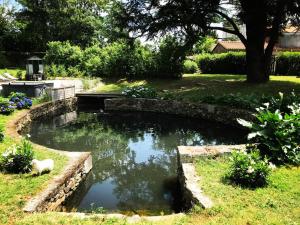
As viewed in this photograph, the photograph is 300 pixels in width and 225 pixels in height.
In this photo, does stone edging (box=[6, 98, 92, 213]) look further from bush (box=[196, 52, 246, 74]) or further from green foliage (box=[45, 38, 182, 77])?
bush (box=[196, 52, 246, 74])

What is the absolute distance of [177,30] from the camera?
20891 millimetres

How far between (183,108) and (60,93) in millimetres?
6718

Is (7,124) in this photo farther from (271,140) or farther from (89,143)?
(271,140)

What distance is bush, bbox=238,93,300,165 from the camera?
25.1ft

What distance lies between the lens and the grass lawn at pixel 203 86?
58.2 ft

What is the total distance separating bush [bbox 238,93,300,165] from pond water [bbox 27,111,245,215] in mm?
2237

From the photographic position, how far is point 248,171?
6371 millimetres

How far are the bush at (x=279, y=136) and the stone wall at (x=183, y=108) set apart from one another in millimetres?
4847

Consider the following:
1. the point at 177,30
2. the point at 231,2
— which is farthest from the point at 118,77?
the point at 231,2

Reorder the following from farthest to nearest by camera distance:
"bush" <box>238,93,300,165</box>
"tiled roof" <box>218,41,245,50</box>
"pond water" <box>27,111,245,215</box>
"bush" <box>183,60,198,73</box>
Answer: "tiled roof" <box>218,41,245,50</box> → "bush" <box>183,60,198,73</box> → "pond water" <box>27,111,245,215</box> → "bush" <box>238,93,300,165</box>

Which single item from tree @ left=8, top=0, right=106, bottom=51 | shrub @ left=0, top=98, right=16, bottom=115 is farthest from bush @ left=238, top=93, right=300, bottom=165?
tree @ left=8, top=0, right=106, bottom=51

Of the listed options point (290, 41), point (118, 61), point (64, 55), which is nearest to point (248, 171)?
point (118, 61)

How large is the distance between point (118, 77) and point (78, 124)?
33.7 ft

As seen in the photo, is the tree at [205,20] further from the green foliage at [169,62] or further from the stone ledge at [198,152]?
the stone ledge at [198,152]
